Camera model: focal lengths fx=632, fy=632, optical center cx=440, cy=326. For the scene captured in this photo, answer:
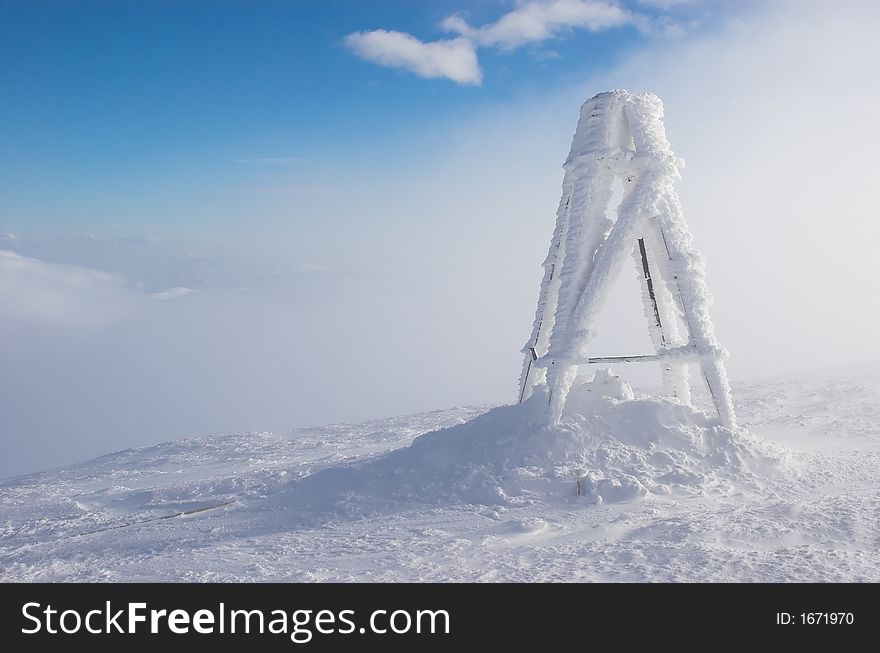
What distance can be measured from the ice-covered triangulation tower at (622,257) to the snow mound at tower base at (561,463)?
0.74 meters

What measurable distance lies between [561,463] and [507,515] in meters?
1.98

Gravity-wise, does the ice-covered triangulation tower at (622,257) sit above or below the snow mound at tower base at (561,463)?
above

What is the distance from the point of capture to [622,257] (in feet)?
45.1

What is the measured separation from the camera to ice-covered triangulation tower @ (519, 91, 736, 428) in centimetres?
1348

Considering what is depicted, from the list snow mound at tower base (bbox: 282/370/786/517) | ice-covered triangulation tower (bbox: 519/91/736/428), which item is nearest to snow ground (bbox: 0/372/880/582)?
snow mound at tower base (bbox: 282/370/786/517)

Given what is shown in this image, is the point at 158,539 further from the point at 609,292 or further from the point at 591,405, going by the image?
the point at 609,292

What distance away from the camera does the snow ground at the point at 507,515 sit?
8.13 metres

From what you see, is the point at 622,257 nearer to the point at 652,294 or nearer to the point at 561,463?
the point at 652,294

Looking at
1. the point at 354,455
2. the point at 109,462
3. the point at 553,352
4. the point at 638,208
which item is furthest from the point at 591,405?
the point at 109,462

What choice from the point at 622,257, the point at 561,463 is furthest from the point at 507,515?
the point at 622,257

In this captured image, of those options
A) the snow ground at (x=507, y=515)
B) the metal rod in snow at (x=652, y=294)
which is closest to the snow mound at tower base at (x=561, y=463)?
the snow ground at (x=507, y=515)

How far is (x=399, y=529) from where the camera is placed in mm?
10188

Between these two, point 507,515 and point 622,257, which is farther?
point 622,257

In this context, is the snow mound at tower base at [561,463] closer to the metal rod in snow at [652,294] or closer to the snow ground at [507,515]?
the snow ground at [507,515]
